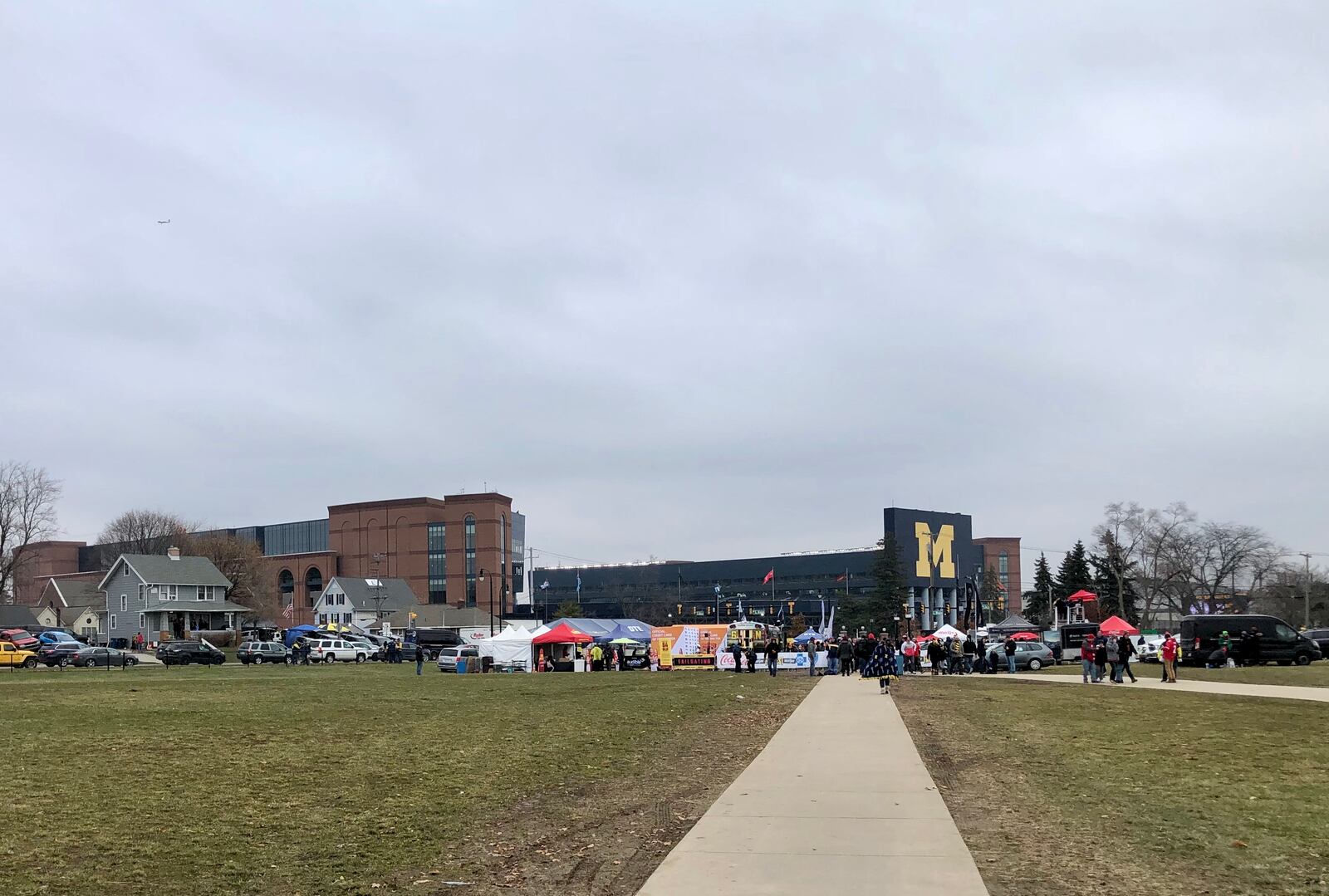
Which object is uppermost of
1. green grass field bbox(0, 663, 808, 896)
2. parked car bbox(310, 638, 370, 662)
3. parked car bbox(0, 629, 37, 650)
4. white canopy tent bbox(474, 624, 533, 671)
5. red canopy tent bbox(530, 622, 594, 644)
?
green grass field bbox(0, 663, 808, 896)

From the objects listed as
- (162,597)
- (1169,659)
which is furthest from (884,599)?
Result: (1169,659)

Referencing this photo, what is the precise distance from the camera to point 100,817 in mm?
10969

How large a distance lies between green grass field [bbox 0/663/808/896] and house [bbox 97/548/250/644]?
70905mm

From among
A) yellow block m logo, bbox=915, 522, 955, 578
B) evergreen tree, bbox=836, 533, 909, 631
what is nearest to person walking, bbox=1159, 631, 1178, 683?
evergreen tree, bbox=836, 533, 909, 631

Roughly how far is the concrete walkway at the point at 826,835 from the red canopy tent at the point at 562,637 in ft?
117

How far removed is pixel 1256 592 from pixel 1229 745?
120m

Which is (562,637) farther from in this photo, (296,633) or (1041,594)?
(1041,594)

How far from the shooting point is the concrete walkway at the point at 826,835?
8.34 m

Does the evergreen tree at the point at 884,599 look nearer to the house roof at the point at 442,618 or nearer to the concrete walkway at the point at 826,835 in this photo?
the house roof at the point at 442,618

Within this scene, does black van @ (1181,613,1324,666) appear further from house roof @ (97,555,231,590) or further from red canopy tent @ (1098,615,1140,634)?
house roof @ (97,555,231,590)

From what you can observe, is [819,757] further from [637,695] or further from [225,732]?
[637,695]

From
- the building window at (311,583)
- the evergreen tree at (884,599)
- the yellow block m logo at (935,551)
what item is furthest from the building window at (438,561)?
the yellow block m logo at (935,551)

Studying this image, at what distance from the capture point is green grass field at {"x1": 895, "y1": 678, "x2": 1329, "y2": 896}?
8.95 m

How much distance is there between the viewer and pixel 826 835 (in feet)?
33.3
